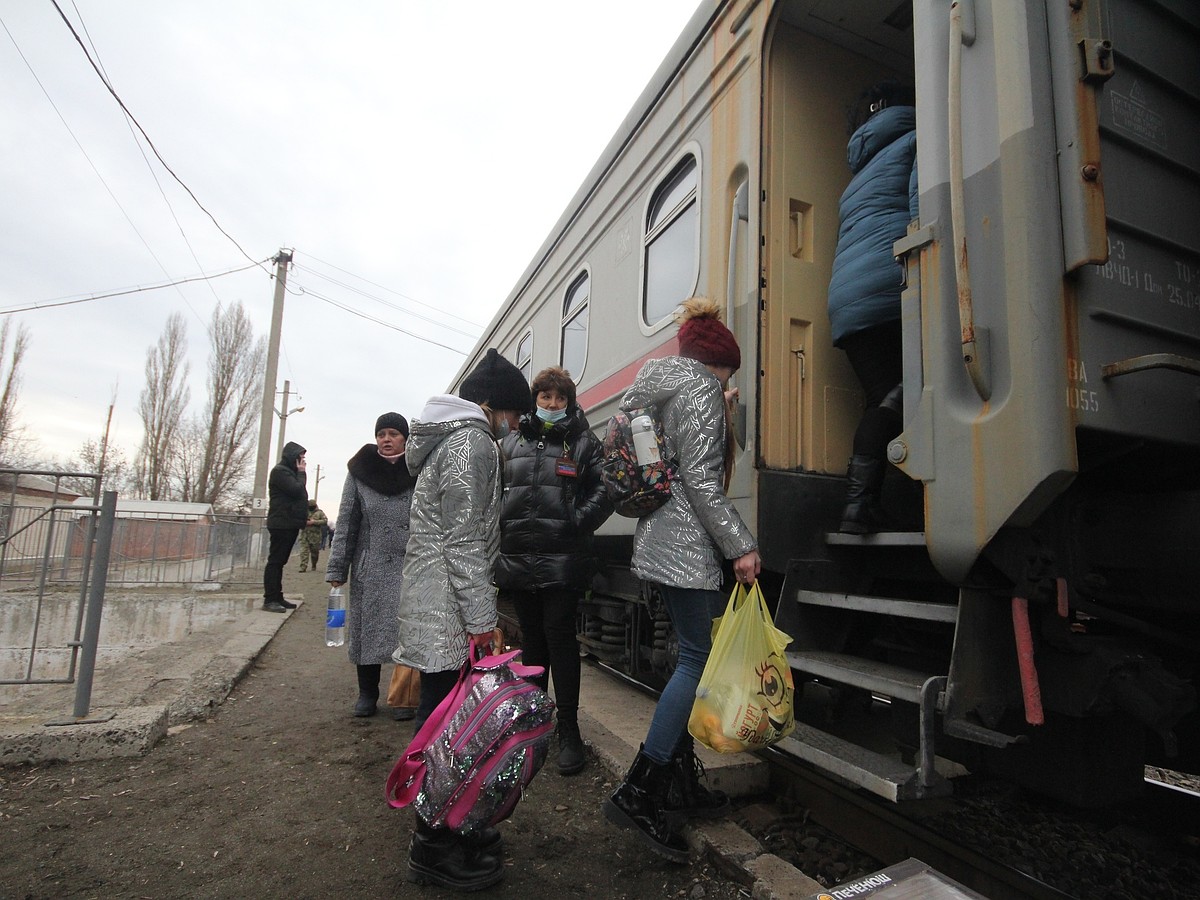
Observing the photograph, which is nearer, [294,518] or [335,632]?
[335,632]

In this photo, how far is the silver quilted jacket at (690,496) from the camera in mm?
2338

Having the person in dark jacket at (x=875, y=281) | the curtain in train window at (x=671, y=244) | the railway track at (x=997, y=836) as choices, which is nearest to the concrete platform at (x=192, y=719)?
the railway track at (x=997, y=836)

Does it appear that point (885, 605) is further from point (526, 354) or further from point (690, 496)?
point (526, 354)

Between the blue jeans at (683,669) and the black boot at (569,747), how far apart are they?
788 millimetres

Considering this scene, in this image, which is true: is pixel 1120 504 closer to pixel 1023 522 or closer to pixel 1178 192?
pixel 1023 522

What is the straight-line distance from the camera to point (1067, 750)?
2.17 m

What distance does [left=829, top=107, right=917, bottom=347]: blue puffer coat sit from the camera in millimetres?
2670

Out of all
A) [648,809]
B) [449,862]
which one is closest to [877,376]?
[648,809]

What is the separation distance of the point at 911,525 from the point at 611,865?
172 centimetres

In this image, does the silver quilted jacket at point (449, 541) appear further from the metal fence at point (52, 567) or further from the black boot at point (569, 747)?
the metal fence at point (52, 567)

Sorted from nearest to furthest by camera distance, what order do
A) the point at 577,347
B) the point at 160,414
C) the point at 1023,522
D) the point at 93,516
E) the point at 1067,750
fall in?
the point at 1023,522 < the point at 1067,750 < the point at 93,516 < the point at 577,347 < the point at 160,414

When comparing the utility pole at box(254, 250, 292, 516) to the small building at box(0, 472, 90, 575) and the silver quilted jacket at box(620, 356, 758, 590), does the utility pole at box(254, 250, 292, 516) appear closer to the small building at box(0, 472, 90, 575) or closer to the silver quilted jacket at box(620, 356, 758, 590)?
the small building at box(0, 472, 90, 575)

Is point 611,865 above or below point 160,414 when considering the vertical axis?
below

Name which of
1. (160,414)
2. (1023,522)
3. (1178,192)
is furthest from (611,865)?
(160,414)
